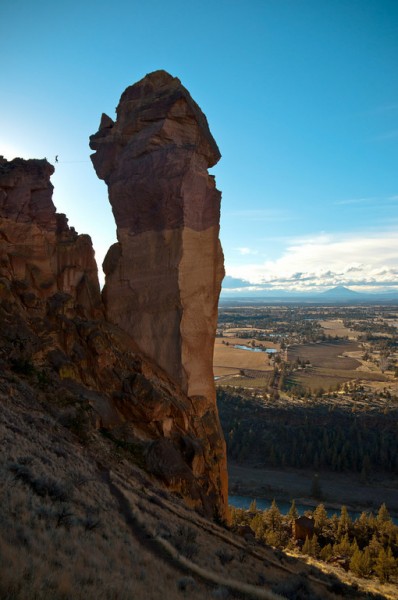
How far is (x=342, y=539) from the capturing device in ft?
122

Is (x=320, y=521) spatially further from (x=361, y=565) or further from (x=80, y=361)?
(x=80, y=361)

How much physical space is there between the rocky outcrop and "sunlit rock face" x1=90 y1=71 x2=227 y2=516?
0.62 metres

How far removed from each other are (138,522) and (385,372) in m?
132

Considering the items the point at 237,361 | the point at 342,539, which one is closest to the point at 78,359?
the point at 342,539

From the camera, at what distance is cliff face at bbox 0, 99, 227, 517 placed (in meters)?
18.6

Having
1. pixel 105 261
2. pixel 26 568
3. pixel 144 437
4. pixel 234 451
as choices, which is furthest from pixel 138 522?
pixel 234 451

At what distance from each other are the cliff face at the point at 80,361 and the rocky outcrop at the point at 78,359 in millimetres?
47

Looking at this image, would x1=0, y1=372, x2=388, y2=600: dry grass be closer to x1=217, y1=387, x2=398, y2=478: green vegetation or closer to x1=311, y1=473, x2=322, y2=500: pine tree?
x1=311, y1=473, x2=322, y2=500: pine tree

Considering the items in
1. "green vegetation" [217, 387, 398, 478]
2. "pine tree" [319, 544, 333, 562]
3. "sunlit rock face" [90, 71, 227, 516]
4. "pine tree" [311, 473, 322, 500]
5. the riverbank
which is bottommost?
the riverbank

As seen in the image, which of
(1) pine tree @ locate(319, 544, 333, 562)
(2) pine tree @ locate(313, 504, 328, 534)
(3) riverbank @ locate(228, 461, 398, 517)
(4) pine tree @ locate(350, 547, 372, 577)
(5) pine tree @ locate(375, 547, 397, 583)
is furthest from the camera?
(3) riverbank @ locate(228, 461, 398, 517)

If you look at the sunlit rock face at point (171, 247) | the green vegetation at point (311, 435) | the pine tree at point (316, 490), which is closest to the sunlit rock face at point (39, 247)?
the sunlit rock face at point (171, 247)

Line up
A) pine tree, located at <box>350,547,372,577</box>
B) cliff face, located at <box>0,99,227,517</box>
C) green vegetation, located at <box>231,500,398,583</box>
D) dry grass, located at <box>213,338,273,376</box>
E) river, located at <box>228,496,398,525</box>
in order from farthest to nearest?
dry grass, located at <box>213,338,273,376</box> → river, located at <box>228,496,398,525</box> → green vegetation, located at <box>231,500,398,583</box> → pine tree, located at <box>350,547,372,577</box> → cliff face, located at <box>0,99,227,517</box>

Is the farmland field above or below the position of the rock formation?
below

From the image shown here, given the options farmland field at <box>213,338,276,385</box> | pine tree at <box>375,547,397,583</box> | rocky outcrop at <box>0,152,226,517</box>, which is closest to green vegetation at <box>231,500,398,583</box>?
pine tree at <box>375,547,397,583</box>
